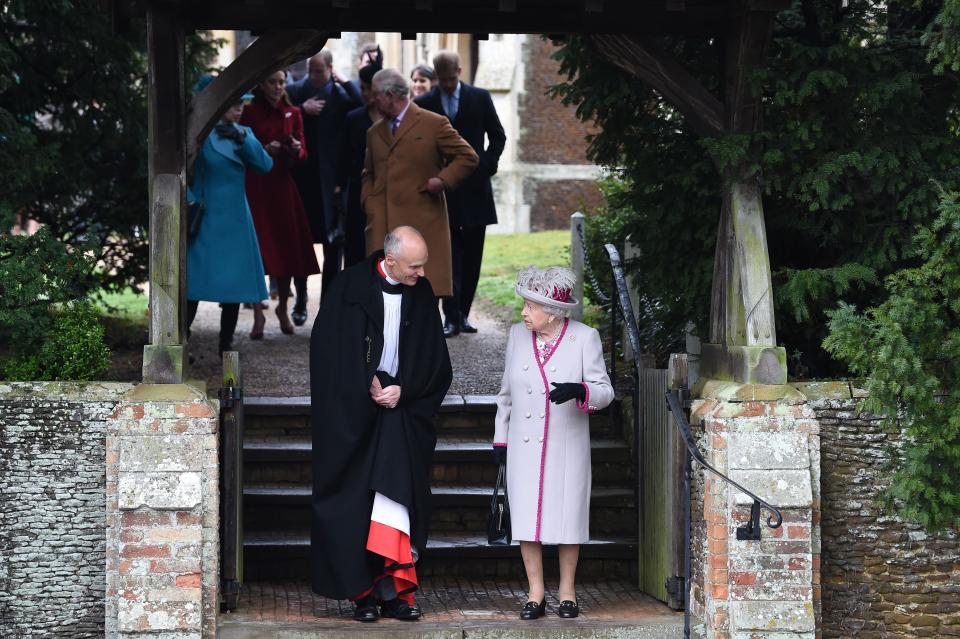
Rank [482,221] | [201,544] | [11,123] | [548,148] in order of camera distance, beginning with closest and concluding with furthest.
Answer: [201,544], [11,123], [482,221], [548,148]

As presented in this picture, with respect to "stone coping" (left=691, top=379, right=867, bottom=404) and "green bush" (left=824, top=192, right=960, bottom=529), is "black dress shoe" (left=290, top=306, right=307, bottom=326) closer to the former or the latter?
"stone coping" (left=691, top=379, right=867, bottom=404)

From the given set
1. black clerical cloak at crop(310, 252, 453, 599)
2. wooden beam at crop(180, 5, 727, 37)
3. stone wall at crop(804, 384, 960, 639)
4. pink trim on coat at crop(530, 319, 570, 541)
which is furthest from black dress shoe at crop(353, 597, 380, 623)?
wooden beam at crop(180, 5, 727, 37)

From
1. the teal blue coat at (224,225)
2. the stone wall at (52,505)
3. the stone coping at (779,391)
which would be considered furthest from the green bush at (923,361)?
the teal blue coat at (224,225)

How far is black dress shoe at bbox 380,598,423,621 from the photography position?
7359 millimetres

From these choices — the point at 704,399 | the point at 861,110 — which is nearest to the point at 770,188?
the point at 861,110

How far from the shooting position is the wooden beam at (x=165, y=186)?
7.21 metres

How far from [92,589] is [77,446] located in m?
0.71

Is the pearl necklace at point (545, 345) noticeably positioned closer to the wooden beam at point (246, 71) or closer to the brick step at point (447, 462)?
the brick step at point (447, 462)

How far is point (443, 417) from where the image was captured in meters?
9.27

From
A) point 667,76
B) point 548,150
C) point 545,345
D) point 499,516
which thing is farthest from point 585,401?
point 548,150

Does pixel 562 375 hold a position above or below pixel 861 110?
below

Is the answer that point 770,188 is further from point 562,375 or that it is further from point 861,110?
point 562,375

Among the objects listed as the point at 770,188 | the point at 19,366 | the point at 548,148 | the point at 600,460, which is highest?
the point at 548,148

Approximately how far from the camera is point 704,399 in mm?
7508
